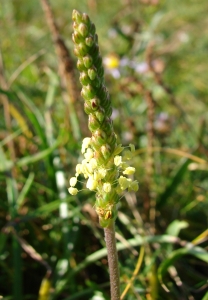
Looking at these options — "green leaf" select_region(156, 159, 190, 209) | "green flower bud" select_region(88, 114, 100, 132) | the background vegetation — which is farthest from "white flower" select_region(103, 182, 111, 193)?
"green leaf" select_region(156, 159, 190, 209)

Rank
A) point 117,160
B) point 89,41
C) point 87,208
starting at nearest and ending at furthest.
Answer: point 89,41, point 117,160, point 87,208

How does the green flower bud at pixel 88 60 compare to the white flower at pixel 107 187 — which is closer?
the green flower bud at pixel 88 60

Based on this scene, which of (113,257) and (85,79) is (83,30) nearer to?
(85,79)

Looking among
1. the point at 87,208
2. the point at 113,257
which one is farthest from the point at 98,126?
the point at 87,208

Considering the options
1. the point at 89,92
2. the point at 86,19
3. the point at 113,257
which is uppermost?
the point at 86,19

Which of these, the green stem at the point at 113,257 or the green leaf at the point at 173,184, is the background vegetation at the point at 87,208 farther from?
the green stem at the point at 113,257

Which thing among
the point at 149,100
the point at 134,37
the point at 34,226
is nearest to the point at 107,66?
the point at 134,37

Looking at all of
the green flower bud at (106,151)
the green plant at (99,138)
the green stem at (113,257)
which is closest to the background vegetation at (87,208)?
the green stem at (113,257)

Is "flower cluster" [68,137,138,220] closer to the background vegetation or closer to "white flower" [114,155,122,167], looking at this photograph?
"white flower" [114,155,122,167]

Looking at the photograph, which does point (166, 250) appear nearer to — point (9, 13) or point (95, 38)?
point (95, 38)
